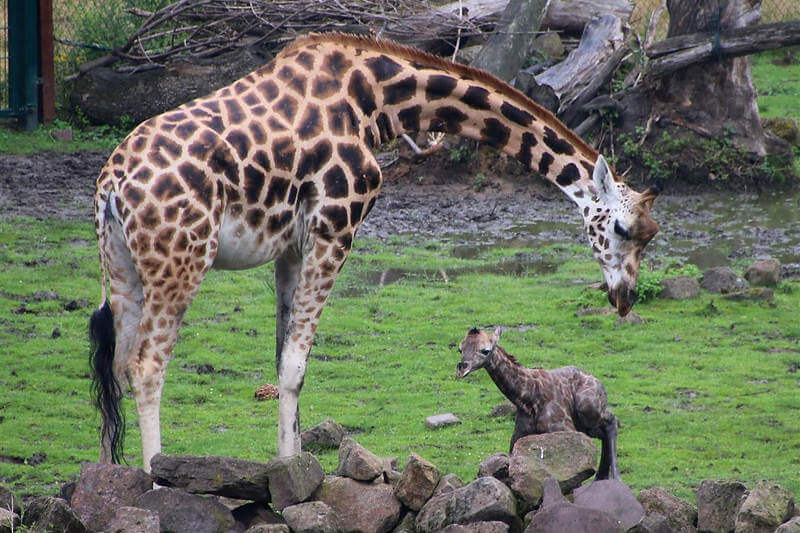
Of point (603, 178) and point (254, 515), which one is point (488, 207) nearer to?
point (603, 178)

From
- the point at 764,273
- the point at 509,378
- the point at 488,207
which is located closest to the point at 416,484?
the point at 509,378

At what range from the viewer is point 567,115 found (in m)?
16.9

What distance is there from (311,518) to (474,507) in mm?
860

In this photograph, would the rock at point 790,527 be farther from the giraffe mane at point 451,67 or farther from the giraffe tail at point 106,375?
the giraffe tail at point 106,375

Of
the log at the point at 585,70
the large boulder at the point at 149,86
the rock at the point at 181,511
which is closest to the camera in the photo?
the rock at the point at 181,511

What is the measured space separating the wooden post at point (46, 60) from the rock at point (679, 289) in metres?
9.79

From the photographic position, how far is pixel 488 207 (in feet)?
52.4

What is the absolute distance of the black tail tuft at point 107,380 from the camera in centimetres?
729

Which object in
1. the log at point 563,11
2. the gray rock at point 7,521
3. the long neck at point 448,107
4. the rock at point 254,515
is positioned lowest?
the rock at point 254,515

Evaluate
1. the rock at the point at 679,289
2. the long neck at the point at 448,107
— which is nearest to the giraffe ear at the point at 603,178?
the long neck at the point at 448,107

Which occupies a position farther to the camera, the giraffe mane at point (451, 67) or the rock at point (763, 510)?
the giraffe mane at point (451, 67)

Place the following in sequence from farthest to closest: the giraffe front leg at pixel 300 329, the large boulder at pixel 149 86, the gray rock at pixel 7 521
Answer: the large boulder at pixel 149 86
the giraffe front leg at pixel 300 329
the gray rock at pixel 7 521

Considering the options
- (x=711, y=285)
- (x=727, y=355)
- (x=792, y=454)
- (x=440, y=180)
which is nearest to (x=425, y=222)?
(x=440, y=180)

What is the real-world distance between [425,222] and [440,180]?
5.15 ft
